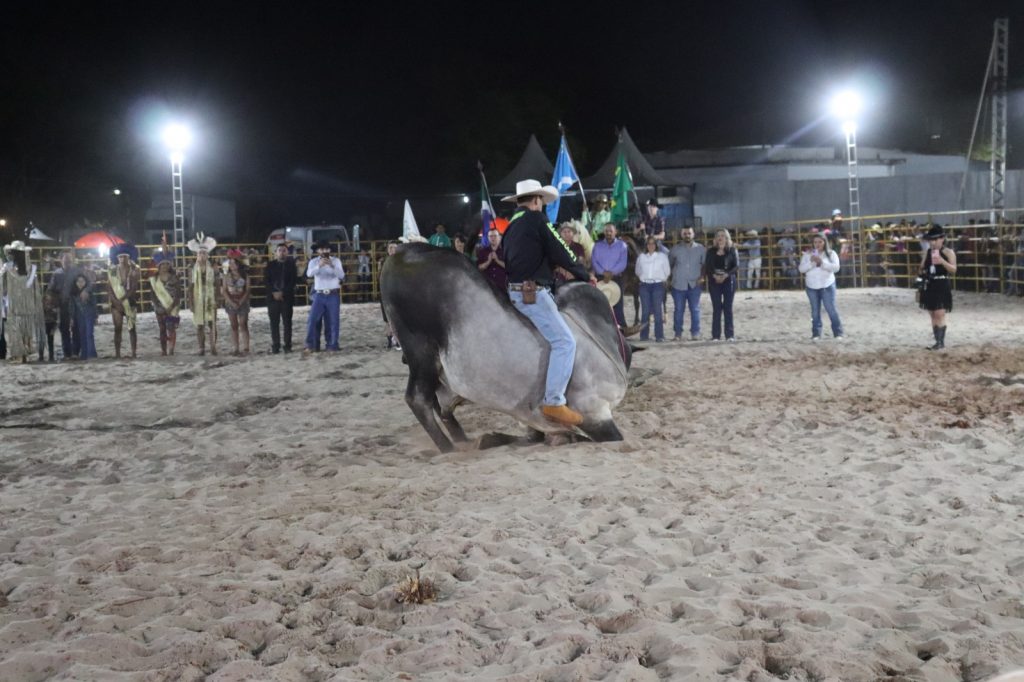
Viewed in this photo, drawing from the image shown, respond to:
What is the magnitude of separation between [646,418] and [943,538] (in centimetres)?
389

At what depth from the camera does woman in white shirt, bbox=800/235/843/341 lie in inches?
588

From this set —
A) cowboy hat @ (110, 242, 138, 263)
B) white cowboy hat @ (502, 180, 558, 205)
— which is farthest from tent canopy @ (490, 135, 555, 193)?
white cowboy hat @ (502, 180, 558, 205)

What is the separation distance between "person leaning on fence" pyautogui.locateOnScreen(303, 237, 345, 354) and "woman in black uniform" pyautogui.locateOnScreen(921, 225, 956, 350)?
8508mm

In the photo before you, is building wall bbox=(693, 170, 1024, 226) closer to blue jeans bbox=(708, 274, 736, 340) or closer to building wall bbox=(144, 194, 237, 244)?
building wall bbox=(144, 194, 237, 244)

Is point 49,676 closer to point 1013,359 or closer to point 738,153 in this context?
point 1013,359

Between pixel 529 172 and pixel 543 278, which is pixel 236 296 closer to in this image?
pixel 543 278

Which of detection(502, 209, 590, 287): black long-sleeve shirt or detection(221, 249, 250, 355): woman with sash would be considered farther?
detection(221, 249, 250, 355): woman with sash

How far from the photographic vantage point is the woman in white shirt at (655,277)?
51.7 ft

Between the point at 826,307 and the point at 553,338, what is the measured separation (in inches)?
337

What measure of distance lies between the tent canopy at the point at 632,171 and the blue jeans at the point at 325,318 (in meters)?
15.2

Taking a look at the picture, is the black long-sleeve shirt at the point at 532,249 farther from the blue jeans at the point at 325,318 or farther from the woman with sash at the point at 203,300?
the woman with sash at the point at 203,300

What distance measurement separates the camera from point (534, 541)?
17.5 ft

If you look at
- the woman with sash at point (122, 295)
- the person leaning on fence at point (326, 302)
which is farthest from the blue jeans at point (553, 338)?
the woman with sash at point (122, 295)

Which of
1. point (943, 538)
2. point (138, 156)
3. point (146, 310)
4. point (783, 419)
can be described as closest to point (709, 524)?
point (943, 538)
